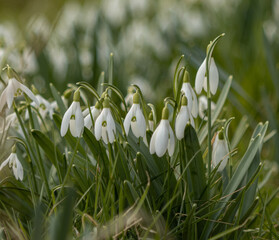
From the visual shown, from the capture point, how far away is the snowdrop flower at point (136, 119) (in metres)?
1.35

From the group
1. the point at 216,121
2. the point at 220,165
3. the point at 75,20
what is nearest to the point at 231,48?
the point at 75,20

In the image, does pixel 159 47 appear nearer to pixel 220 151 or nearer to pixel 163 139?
pixel 220 151

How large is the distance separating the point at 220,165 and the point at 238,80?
71.2 inches

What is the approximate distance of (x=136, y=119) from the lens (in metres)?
1.35

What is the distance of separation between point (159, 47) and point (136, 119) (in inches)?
102

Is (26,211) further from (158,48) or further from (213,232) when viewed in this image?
(158,48)

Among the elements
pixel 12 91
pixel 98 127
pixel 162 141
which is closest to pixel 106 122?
pixel 98 127

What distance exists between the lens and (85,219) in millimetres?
1415

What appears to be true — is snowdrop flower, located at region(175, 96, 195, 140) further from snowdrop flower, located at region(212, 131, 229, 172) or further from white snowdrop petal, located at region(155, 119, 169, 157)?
snowdrop flower, located at region(212, 131, 229, 172)

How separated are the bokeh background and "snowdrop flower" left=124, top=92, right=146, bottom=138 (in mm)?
1105

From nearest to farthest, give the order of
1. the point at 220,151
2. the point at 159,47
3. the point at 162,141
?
the point at 162,141, the point at 220,151, the point at 159,47

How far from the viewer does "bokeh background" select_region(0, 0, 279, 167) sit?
292 centimetres

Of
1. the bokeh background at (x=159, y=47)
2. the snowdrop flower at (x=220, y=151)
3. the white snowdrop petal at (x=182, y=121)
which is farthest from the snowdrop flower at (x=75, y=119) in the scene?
the bokeh background at (x=159, y=47)

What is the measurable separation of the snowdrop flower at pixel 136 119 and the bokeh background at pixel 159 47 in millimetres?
1105
